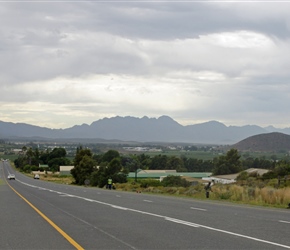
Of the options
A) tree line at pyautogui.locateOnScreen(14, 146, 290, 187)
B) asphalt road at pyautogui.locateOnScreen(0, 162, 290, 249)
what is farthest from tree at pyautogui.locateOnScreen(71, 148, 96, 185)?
asphalt road at pyautogui.locateOnScreen(0, 162, 290, 249)

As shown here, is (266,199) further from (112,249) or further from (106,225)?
(112,249)

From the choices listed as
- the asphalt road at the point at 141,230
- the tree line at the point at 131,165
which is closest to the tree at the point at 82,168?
the tree line at the point at 131,165

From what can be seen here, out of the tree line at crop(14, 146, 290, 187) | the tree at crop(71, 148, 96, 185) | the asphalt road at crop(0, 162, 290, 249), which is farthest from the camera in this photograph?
the tree at crop(71, 148, 96, 185)

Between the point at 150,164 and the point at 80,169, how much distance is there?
59821 millimetres

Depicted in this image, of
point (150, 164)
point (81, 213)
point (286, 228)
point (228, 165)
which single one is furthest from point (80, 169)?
point (286, 228)

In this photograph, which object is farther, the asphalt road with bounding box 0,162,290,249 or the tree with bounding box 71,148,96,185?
the tree with bounding box 71,148,96,185

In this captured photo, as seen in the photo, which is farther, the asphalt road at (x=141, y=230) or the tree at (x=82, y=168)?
the tree at (x=82, y=168)

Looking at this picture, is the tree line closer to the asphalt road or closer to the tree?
the tree

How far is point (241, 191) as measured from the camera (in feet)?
110

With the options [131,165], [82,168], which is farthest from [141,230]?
[131,165]

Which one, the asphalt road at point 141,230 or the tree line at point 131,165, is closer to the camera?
the asphalt road at point 141,230

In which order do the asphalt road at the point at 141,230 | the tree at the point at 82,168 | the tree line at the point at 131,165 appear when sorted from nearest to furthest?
1. the asphalt road at the point at 141,230
2. the tree line at the point at 131,165
3. the tree at the point at 82,168

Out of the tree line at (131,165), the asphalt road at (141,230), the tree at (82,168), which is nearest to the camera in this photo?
the asphalt road at (141,230)

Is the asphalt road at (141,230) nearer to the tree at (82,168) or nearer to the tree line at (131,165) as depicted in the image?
the tree line at (131,165)
